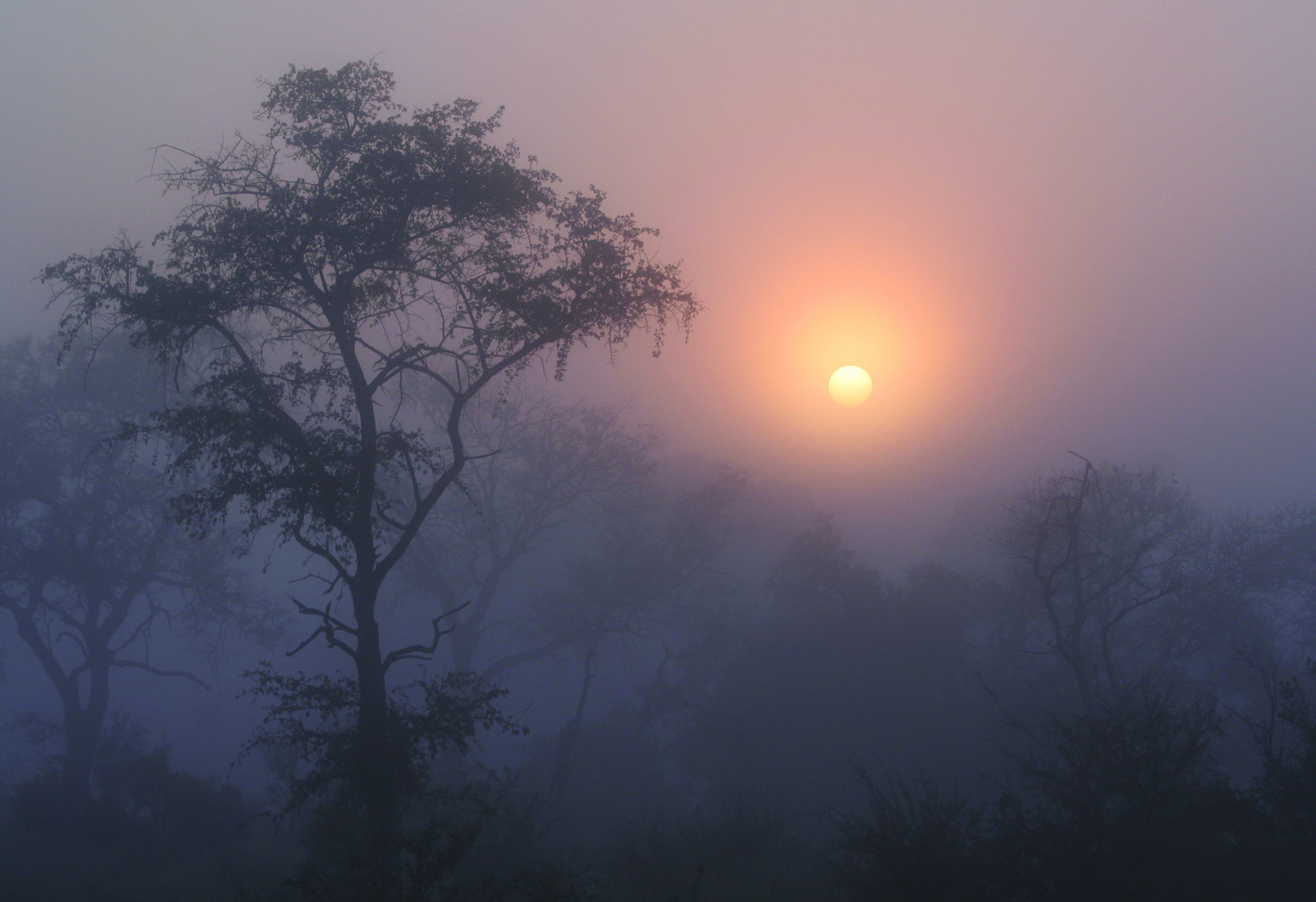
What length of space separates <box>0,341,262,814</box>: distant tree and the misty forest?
119mm

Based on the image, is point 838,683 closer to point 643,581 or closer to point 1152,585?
point 643,581

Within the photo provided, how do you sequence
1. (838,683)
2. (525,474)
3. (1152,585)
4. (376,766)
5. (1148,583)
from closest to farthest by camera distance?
(376,766), (838,683), (1152,585), (1148,583), (525,474)

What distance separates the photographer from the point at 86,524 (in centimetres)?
2267

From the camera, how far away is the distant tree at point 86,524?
21000 mm

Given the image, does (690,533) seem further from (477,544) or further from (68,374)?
(68,374)

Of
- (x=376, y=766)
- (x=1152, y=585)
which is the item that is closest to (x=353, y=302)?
(x=376, y=766)

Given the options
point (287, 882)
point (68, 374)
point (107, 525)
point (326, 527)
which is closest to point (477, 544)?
point (107, 525)

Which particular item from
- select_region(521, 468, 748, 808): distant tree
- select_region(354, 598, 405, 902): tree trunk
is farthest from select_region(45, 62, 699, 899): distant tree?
select_region(521, 468, 748, 808): distant tree

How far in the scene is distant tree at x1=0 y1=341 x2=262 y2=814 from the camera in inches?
827

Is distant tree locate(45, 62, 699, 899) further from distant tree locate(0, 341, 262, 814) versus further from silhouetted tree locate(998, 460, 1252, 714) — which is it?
silhouetted tree locate(998, 460, 1252, 714)

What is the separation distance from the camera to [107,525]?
22500mm

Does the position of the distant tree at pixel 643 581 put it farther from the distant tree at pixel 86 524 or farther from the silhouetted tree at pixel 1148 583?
the silhouetted tree at pixel 1148 583

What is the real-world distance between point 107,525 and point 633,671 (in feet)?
73.4

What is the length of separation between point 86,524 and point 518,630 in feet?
47.3
